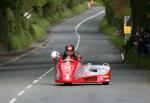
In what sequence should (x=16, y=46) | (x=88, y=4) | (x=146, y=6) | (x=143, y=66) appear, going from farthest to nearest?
(x=88, y=4) < (x=16, y=46) < (x=146, y=6) < (x=143, y=66)

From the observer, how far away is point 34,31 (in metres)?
81.8

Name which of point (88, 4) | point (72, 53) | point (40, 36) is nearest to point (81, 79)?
point (72, 53)

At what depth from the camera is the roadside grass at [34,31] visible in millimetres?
62856

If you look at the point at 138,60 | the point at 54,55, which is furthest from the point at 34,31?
the point at 54,55

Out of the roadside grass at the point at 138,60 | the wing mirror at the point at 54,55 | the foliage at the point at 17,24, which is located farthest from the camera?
the foliage at the point at 17,24

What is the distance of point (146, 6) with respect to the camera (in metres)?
48.2

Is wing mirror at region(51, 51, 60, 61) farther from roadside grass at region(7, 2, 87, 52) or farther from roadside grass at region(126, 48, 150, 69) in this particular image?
roadside grass at region(7, 2, 87, 52)

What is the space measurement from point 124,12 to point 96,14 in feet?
237

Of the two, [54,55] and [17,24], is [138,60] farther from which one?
[17,24]

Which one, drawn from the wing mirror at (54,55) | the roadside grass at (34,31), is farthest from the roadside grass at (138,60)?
the roadside grass at (34,31)

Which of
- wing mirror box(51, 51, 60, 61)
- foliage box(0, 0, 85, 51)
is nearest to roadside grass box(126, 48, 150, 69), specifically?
foliage box(0, 0, 85, 51)

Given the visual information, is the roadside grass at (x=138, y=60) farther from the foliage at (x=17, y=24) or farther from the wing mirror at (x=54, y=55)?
the wing mirror at (x=54, y=55)

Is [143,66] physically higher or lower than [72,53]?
lower

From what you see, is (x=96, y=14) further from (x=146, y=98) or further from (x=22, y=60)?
(x=146, y=98)
